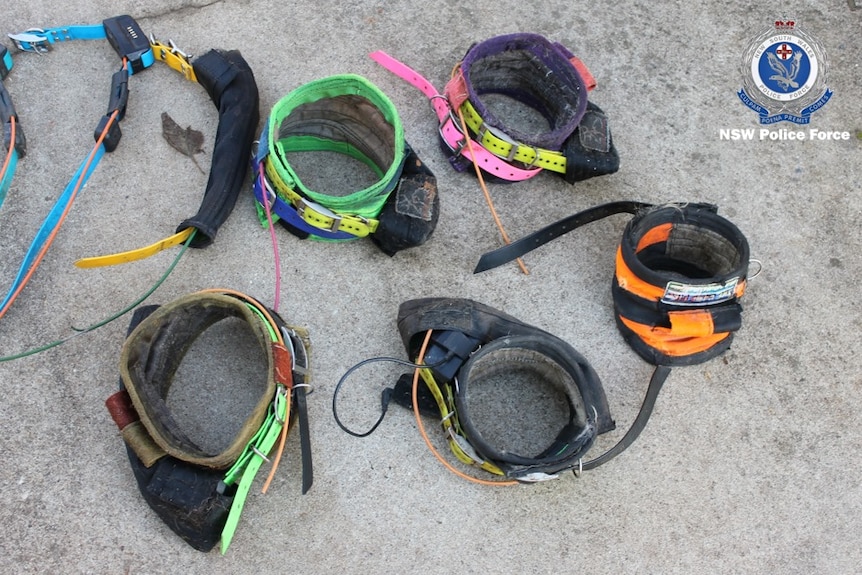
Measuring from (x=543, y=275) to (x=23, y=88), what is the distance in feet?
6.44

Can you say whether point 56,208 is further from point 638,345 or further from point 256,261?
point 638,345

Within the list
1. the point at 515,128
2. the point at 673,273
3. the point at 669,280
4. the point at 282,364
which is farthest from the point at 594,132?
the point at 282,364

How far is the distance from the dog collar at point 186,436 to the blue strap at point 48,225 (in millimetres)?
424

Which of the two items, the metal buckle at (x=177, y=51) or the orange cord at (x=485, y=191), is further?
the metal buckle at (x=177, y=51)

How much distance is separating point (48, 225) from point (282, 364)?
933 mm

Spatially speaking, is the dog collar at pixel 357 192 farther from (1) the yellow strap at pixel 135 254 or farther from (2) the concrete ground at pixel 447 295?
(1) the yellow strap at pixel 135 254

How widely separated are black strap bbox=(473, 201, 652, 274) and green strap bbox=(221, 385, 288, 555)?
0.83 m

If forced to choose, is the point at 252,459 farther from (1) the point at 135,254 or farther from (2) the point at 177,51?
(2) the point at 177,51

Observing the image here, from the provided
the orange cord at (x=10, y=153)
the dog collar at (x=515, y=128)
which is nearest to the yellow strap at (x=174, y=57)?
the orange cord at (x=10, y=153)

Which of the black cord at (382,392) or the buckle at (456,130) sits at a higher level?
the buckle at (456,130)

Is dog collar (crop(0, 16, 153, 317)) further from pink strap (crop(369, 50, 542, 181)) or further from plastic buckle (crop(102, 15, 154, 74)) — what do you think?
pink strap (crop(369, 50, 542, 181))

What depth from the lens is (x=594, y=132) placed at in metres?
2.74

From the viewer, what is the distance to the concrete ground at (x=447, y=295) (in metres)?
2.26

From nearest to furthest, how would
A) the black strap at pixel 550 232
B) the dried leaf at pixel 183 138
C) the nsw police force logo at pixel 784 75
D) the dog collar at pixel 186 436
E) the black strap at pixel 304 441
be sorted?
1. the dog collar at pixel 186 436
2. the black strap at pixel 304 441
3. the black strap at pixel 550 232
4. the dried leaf at pixel 183 138
5. the nsw police force logo at pixel 784 75
